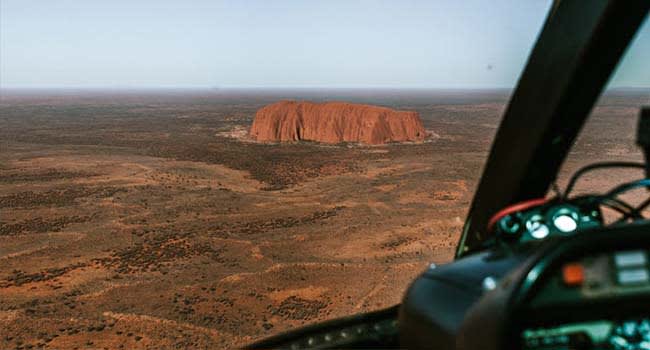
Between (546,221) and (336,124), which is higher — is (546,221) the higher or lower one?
the higher one

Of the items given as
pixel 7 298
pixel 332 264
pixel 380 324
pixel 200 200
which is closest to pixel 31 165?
pixel 200 200

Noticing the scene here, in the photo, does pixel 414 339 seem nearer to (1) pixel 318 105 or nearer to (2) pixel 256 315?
(2) pixel 256 315

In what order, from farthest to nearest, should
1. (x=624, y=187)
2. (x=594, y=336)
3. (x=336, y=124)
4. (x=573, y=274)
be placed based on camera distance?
1. (x=336, y=124)
2. (x=624, y=187)
3. (x=594, y=336)
4. (x=573, y=274)

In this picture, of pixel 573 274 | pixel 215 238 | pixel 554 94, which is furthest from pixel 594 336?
pixel 215 238

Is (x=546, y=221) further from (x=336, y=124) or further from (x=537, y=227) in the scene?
(x=336, y=124)

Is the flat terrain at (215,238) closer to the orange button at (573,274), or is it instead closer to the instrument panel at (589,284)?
the instrument panel at (589,284)

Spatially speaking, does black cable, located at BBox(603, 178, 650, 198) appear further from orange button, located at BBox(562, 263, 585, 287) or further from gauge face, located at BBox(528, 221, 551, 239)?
orange button, located at BBox(562, 263, 585, 287)
